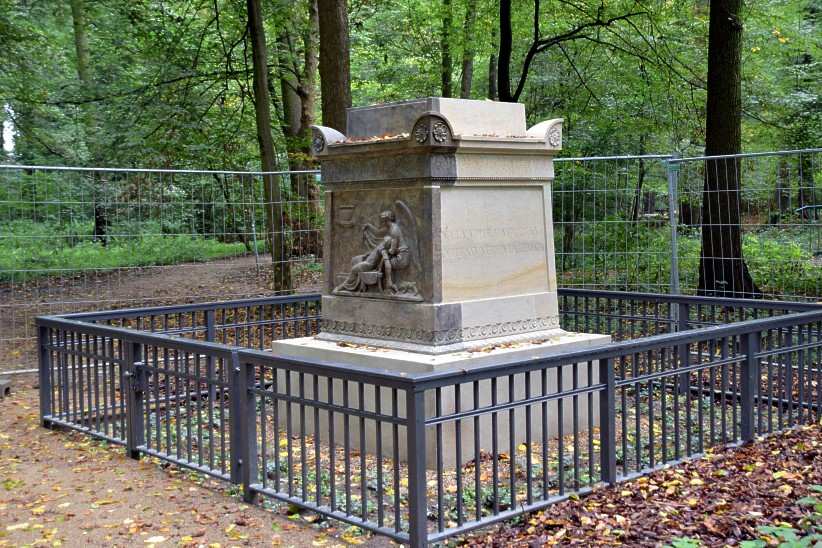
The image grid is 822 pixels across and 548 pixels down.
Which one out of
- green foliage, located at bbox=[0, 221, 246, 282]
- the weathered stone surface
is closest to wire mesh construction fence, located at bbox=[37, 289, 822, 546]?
the weathered stone surface

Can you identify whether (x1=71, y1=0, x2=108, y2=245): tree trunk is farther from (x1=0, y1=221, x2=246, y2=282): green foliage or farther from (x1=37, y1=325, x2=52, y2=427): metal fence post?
(x1=37, y1=325, x2=52, y2=427): metal fence post

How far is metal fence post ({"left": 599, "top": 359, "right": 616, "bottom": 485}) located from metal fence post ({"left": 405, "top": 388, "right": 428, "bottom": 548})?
154 cm

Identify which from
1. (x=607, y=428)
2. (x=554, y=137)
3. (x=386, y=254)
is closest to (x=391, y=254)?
(x=386, y=254)

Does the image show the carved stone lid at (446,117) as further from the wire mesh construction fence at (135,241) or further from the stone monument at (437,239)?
the wire mesh construction fence at (135,241)

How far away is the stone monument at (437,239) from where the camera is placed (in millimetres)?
7105

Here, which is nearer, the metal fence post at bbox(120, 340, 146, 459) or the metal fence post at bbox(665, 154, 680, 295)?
the metal fence post at bbox(120, 340, 146, 459)

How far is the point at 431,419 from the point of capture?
15.9 feet

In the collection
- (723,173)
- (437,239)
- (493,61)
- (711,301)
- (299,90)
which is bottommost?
(711,301)

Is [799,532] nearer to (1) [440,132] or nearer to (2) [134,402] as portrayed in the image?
(1) [440,132]

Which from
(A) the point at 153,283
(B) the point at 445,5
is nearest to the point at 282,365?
(A) the point at 153,283

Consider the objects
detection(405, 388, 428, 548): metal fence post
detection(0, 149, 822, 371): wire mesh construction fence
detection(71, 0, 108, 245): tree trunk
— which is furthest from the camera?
detection(71, 0, 108, 245): tree trunk

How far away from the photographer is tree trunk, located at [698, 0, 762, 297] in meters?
10.9

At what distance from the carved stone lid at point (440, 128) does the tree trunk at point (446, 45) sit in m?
11.4

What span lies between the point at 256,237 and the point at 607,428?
7.27 meters
